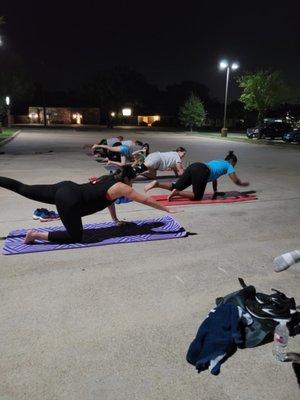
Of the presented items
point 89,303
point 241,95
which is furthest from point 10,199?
point 241,95

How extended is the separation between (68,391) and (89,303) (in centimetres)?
140

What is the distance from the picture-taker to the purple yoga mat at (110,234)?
6.02 meters

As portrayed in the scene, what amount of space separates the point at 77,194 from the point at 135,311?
6.89 feet

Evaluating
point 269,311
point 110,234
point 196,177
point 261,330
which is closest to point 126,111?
point 196,177

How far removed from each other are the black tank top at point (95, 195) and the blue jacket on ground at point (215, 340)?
2.61 metres

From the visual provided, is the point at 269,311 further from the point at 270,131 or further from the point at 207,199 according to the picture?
the point at 270,131

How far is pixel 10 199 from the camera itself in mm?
9562

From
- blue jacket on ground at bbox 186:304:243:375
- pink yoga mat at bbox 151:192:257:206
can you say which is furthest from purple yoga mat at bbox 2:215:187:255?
blue jacket on ground at bbox 186:304:243:375

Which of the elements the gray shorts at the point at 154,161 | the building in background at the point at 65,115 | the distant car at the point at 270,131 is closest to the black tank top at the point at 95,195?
the gray shorts at the point at 154,161

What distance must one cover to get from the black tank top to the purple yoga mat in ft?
2.30

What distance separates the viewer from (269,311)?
383 cm

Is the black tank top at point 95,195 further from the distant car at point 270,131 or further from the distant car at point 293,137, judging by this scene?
the distant car at point 270,131

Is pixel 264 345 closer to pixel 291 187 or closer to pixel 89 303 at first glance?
pixel 89 303

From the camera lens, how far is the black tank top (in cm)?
568
